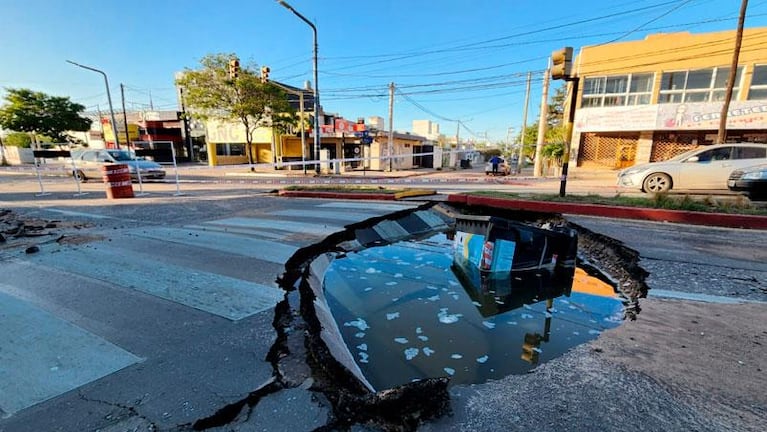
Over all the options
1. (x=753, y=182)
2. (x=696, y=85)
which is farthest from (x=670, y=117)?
(x=753, y=182)

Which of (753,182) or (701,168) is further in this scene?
(701,168)

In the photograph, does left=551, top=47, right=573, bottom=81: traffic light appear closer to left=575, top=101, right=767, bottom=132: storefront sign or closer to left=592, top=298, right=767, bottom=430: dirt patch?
left=592, top=298, right=767, bottom=430: dirt patch

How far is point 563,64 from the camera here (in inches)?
275

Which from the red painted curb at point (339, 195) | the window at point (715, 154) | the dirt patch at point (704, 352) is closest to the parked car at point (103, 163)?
the red painted curb at point (339, 195)

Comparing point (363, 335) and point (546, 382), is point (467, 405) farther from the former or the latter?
point (363, 335)

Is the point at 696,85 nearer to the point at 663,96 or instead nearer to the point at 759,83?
the point at 663,96

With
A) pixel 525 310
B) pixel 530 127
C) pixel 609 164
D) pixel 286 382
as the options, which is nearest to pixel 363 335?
pixel 286 382

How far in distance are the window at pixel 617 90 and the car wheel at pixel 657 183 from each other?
42.0 ft

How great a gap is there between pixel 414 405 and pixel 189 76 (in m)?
27.0

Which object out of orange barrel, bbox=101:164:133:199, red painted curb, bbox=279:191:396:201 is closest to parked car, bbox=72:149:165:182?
orange barrel, bbox=101:164:133:199

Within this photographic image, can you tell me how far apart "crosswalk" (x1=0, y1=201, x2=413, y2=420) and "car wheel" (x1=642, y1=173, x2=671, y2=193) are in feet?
33.4

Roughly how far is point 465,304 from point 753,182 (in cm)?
948

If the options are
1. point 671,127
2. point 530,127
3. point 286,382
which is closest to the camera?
point 286,382

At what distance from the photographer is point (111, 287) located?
11.8 feet
